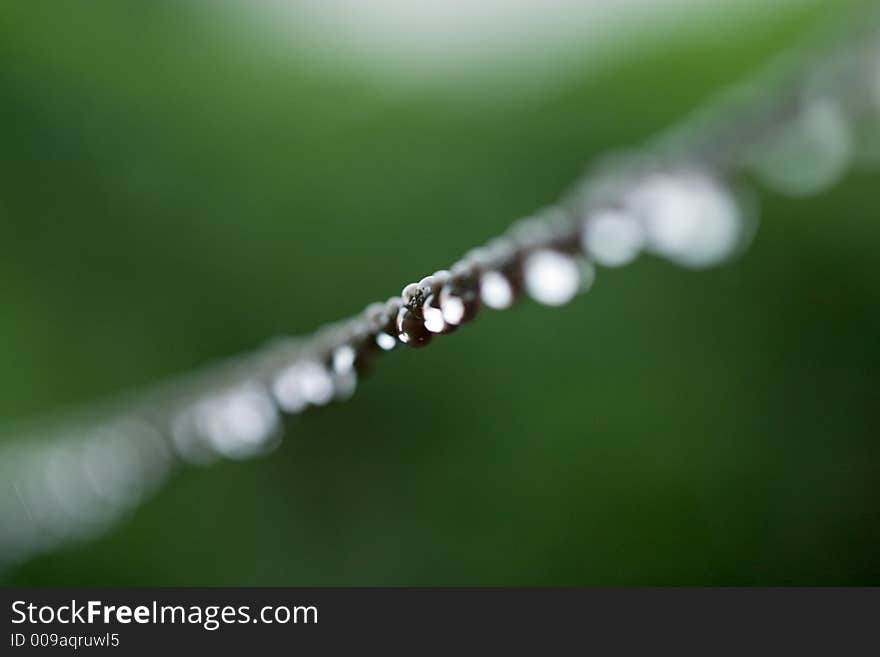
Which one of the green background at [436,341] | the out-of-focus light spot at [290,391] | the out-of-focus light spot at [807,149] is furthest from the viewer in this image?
the green background at [436,341]

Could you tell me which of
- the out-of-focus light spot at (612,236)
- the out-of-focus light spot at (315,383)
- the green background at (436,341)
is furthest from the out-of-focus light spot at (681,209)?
the green background at (436,341)

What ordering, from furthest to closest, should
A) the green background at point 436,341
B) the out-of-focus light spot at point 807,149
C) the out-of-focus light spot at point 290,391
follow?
the green background at point 436,341, the out-of-focus light spot at point 290,391, the out-of-focus light spot at point 807,149

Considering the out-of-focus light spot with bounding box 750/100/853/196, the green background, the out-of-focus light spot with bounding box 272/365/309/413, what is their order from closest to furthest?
the out-of-focus light spot with bounding box 750/100/853/196 → the out-of-focus light spot with bounding box 272/365/309/413 → the green background

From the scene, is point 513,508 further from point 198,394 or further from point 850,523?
point 198,394

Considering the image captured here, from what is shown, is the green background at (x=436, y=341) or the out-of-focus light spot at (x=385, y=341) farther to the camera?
the green background at (x=436, y=341)

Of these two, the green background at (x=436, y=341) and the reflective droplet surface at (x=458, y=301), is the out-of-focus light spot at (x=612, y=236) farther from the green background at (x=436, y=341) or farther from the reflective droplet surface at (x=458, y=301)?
the green background at (x=436, y=341)

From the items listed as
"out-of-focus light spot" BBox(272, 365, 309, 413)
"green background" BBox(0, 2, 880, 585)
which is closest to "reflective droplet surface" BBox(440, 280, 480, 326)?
"out-of-focus light spot" BBox(272, 365, 309, 413)

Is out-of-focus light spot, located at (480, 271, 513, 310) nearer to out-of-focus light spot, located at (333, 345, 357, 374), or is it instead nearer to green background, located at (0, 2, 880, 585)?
out-of-focus light spot, located at (333, 345, 357, 374)

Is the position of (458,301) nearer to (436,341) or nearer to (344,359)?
(344,359)
